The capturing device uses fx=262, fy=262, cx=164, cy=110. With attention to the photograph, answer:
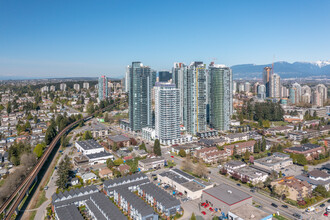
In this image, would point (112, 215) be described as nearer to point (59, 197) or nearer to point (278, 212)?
point (59, 197)

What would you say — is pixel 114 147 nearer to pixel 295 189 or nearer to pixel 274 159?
pixel 274 159

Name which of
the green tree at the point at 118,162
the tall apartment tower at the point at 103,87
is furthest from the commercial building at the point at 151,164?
the tall apartment tower at the point at 103,87

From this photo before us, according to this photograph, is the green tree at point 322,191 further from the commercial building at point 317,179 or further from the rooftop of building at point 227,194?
the rooftop of building at point 227,194

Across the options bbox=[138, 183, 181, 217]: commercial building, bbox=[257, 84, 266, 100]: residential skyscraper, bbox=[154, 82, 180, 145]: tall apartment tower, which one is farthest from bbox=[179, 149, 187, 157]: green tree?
bbox=[257, 84, 266, 100]: residential skyscraper

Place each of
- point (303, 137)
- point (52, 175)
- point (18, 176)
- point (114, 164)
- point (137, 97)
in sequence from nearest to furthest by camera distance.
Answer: point (18, 176) → point (52, 175) → point (114, 164) → point (303, 137) → point (137, 97)

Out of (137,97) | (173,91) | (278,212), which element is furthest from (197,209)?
(137,97)

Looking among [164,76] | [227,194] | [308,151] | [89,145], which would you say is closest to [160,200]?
[227,194]
